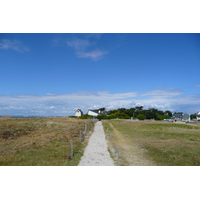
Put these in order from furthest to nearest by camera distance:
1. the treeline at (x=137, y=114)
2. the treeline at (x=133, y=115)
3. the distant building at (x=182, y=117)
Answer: the distant building at (x=182, y=117) < the treeline at (x=137, y=114) < the treeline at (x=133, y=115)

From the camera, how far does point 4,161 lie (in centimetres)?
1139

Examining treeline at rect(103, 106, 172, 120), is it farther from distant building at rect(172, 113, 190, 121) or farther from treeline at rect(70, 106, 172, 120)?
distant building at rect(172, 113, 190, 121)

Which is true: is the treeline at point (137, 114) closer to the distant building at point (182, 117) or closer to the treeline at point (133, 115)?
the treeline at point (133, 115)

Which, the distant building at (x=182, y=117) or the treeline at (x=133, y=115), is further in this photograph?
the distant building at (x=182, y=117)

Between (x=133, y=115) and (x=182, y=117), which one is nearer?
(x=133, y=115)

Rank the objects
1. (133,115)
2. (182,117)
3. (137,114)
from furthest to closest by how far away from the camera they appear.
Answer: (137,114) < (182,117) < (133,115)

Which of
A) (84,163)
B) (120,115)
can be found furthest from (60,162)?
(120,115)

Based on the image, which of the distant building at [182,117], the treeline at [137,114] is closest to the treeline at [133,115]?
the treeline at [137,114]

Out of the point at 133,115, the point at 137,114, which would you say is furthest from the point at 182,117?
the point at 133,115

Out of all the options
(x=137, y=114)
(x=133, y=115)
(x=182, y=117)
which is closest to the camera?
(x=133, y=115)

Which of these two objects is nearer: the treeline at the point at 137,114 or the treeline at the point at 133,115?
the treeline at the point at 133,115

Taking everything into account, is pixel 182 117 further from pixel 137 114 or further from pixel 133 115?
pixel 133 115

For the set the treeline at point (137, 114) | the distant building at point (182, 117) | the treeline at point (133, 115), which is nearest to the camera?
the treeline at point (133, 115)

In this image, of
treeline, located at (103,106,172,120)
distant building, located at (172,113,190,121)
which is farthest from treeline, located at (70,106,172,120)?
distant building, located at (172,113,190,121)
